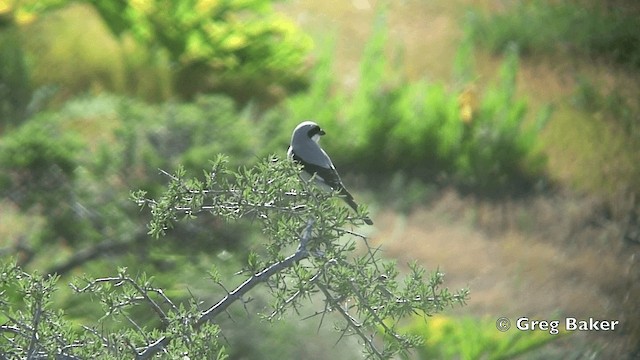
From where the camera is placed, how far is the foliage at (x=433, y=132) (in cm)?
511

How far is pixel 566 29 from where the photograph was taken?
6398mm

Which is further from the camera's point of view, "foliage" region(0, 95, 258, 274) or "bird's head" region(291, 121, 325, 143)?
"foliage" region(0, 95, 258, 274)

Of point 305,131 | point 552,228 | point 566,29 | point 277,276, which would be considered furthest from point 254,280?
point 566,29

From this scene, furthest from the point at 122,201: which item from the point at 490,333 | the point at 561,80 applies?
the point at 561,80

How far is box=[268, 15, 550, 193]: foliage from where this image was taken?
5113mm

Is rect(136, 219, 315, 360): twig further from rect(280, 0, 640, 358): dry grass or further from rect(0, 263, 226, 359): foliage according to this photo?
rect(280, 0, 640, 358): dry grass

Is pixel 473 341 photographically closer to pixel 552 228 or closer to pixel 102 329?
pixel 552 228

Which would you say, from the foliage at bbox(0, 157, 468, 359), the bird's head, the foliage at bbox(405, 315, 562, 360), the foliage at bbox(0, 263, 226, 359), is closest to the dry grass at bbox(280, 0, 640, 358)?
the foliage at bbox(405, 315, 562, 360)

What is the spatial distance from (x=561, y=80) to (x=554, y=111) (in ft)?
1.37

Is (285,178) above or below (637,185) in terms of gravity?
below

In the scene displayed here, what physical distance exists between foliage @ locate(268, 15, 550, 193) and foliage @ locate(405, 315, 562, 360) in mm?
1782

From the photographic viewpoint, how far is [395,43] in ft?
21.2

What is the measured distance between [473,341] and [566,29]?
357 cm

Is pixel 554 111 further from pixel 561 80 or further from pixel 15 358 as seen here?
pixel 15 358
